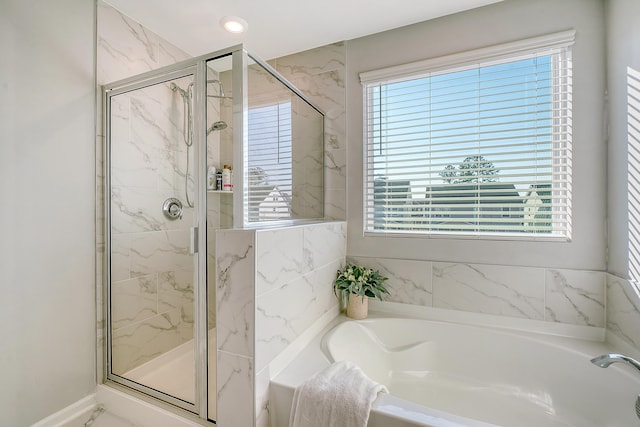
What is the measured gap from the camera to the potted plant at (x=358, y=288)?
1.87 m

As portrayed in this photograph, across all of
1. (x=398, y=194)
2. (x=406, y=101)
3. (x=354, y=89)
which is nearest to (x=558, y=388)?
(x=398, y=194)

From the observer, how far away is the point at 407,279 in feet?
6.40

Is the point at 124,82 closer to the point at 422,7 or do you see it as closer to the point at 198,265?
the point at 198,265

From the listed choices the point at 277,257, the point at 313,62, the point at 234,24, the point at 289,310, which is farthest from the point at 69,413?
the point at 313,62

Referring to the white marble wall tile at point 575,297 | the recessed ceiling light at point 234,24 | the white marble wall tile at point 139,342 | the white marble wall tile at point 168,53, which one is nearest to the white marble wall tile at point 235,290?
the white marble wall tile at point 139,342

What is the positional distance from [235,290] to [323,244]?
69 cm

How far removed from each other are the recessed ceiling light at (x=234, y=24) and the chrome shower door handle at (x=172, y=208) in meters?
1.19

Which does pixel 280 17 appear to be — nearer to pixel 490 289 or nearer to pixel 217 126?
pixel 217 126

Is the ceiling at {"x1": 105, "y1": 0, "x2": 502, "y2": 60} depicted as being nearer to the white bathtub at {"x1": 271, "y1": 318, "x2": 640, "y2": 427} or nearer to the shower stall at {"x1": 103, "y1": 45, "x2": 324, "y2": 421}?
the shower stall at {"x1": 103, "y1": 45, "x2": 324, "y2": 421}

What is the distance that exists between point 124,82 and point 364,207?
1.65 m

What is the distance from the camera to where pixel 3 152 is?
1275mm

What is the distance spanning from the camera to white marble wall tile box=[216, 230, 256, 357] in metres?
1.16

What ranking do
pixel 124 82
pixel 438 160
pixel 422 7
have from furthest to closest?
pixel 438 160 → pixel 422 7 → pixel 124 82

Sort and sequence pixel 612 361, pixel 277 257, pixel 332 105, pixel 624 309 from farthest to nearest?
pixel 332 105, pixel 624 309, pixel 277 257, pixel 612 361
